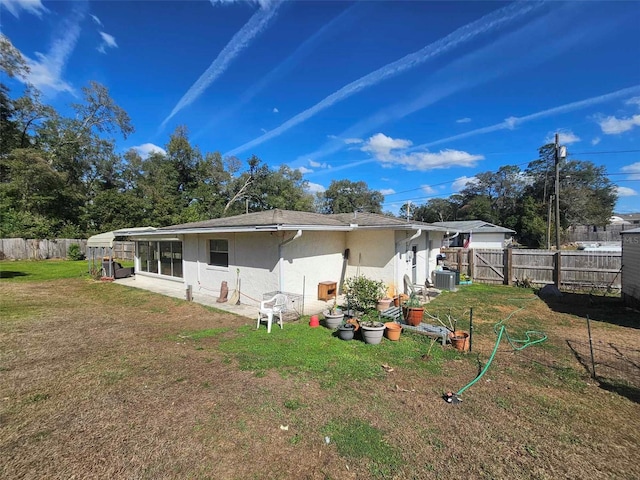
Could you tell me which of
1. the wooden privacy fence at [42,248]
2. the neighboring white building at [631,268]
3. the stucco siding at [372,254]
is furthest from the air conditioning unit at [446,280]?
the wooden privacy fence at [42,248]

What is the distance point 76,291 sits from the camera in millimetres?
11188

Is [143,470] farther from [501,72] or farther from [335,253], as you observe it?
[501,72]

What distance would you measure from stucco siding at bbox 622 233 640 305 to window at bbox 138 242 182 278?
618 inches

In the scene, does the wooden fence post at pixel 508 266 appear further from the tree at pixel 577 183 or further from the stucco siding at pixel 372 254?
the tree at pixel 577 183

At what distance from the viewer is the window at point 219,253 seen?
31.3ft

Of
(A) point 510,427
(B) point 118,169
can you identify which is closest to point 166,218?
(B) point 118,169

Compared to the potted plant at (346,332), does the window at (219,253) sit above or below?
above

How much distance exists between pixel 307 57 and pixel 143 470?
13496mm

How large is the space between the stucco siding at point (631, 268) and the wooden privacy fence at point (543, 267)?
51.5 inches

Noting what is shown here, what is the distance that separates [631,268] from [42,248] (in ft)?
117

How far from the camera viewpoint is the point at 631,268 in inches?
336

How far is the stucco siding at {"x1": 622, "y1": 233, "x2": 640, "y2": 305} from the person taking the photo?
8.12 meters

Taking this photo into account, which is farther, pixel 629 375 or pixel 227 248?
pixel 227 248

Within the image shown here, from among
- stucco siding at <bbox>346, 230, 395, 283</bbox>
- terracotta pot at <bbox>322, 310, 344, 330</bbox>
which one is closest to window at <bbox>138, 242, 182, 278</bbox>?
stucco siding at <bbox>346, 230, 395, 283</bbox>
